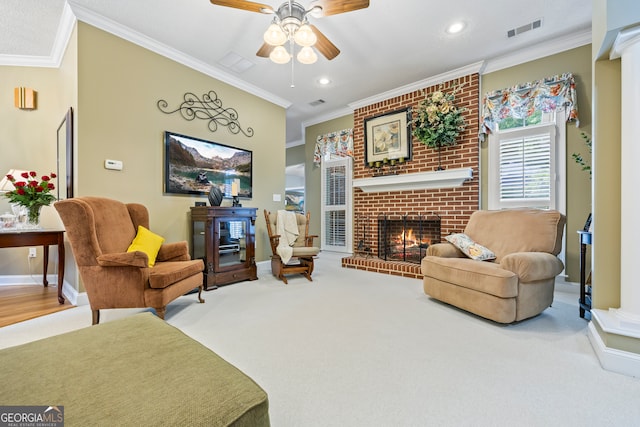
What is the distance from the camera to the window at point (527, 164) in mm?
3207

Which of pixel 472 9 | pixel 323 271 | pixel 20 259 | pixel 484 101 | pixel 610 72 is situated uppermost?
pixel 472 9

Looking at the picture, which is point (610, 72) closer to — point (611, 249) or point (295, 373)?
point (611, 249)

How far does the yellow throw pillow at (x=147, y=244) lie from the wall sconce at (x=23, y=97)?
98.6 inches

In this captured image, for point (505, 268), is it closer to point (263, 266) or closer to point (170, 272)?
point (170, 272)

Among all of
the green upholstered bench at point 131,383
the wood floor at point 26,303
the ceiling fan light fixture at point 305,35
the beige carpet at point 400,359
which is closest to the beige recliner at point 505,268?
the beige carpet at point 400,359

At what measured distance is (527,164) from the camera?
3.39 meters

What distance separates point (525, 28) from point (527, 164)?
154 centimetres

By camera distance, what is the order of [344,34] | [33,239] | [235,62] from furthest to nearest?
[235,62]
[344,34]
[33,239]

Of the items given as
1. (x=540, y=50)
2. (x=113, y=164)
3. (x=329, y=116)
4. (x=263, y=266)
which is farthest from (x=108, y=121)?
(x=540, y=50)

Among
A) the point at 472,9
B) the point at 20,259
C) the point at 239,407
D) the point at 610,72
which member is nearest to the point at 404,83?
the point at 472,9

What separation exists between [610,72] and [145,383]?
9.96 feet

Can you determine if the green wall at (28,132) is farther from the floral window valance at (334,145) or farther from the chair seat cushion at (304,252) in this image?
the floral window valance at (334,145)

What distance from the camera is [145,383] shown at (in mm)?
668

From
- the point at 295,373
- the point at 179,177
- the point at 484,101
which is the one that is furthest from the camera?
the point at 484,101
